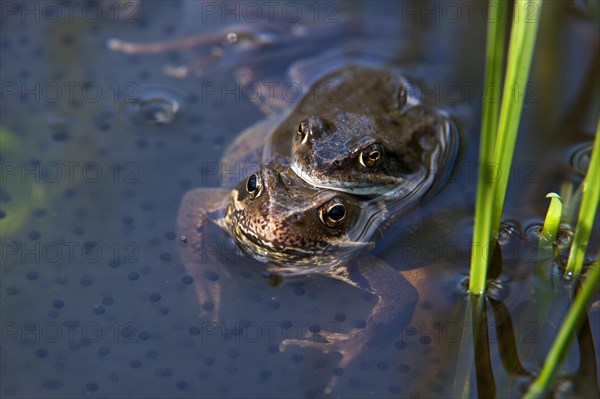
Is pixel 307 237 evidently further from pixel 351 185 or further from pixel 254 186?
pixel 351 185

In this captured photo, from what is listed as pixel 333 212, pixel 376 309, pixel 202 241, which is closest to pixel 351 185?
pixel 333 212

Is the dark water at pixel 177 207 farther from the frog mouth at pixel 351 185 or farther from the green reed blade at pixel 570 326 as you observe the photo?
the green reed blade at pixel 570 326

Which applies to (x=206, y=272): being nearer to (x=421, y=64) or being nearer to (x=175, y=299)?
(x=175, y=299)

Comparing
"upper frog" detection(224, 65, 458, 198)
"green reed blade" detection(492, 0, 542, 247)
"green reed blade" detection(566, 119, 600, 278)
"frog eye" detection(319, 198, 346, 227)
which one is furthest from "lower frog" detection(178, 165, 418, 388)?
"green reed blade" detection(492, 0, 542, 247)

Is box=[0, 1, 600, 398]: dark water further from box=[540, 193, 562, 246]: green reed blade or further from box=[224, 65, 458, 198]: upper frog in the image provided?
box=[540, 193, 562, 246]: green reed blade

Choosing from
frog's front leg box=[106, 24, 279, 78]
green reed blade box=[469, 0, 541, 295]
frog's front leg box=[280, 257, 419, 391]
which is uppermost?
green reed blade box=[469, 0, 541, 295]

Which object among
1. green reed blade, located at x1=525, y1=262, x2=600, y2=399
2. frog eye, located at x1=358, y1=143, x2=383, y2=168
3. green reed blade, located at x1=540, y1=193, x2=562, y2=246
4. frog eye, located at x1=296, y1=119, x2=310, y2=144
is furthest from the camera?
frog eye, located at x1=296, y1=119, x2=310, y2=144

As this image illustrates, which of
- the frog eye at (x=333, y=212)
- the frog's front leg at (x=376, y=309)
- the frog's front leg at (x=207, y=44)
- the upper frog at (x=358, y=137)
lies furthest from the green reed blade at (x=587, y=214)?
the frog's front leg at (x=207, y=44)
